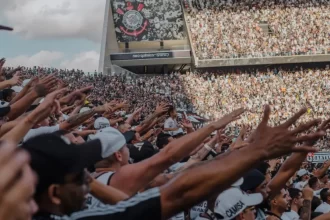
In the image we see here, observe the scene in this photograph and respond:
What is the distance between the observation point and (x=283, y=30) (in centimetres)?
4466

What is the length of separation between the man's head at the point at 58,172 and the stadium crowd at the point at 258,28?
4044cm

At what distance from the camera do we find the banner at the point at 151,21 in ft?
149

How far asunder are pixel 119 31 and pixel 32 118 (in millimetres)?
43394

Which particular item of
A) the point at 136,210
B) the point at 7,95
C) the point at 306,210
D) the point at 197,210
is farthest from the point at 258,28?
the point at 136,210

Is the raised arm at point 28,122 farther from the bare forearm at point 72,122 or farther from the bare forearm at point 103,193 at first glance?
the bare forearm at point 72,122

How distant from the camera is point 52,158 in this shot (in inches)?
75.7

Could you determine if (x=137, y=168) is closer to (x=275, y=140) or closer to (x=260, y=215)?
(x=275, y=140)

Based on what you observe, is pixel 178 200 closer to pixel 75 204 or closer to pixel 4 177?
pixel 75 204

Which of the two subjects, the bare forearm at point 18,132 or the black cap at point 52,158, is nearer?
the black cap at point 52,158

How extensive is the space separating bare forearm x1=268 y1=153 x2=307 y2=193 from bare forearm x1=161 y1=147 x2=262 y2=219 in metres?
2.48

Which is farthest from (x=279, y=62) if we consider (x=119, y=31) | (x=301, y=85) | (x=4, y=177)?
(x=4, y=177)

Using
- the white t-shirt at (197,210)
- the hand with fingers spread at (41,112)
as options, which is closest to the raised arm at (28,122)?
the hand with fingers spread at (41,112)

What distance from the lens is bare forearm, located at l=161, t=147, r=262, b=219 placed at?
217cm

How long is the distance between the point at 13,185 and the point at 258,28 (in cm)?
4444
